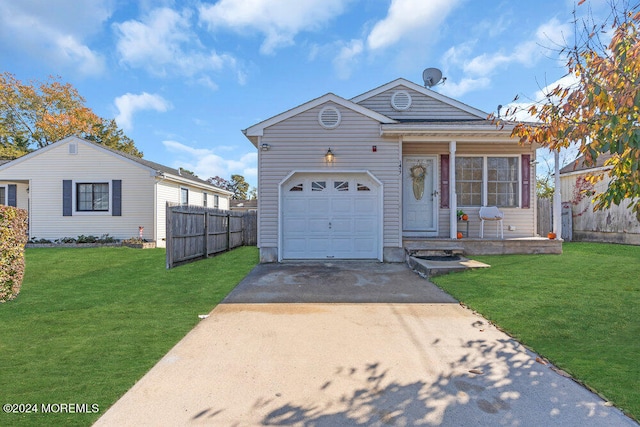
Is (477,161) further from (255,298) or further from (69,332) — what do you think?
(69,332)

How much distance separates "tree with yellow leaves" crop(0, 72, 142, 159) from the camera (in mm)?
26344

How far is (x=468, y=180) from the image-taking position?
1045 centimetres

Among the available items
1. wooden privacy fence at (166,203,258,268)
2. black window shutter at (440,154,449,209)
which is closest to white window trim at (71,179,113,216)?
wooden privacy fence at (166,203,258,268)

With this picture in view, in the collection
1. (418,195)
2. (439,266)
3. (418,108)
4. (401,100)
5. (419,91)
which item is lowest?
(439,266)

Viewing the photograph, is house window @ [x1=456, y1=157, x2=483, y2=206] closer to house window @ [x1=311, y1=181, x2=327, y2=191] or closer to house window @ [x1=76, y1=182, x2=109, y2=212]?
house window @ [x1=311, y1=181, x2=327, y2=191]

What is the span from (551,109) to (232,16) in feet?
31.0

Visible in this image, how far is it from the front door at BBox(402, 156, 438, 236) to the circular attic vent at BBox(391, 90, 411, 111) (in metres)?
2.02

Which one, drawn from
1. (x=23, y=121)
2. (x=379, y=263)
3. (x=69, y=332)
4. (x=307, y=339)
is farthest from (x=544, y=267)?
(x=23, y=121)

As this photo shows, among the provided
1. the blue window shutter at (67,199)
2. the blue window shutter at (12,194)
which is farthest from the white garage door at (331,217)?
the blue window shutter at (12,194)

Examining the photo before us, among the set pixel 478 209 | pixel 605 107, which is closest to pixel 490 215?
pixel 478 209

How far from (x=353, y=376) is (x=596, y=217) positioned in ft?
54.0

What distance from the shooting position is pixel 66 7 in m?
Answer: 12.7

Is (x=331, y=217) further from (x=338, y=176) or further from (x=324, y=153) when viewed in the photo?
(x=324, y=153)

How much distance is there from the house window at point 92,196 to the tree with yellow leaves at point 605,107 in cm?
1576
